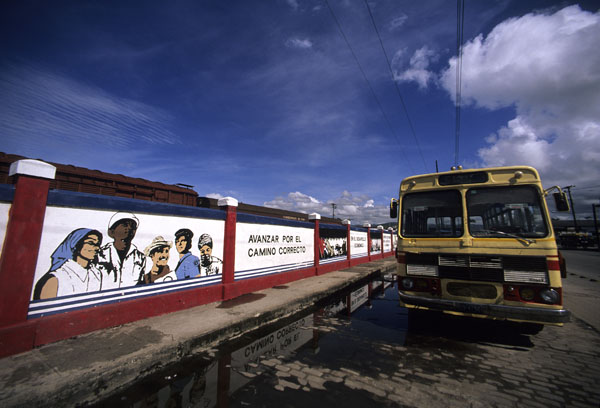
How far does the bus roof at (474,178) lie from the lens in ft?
14.4

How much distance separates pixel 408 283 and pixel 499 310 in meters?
1.31

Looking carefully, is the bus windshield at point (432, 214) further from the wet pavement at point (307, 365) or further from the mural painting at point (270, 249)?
the mural painting at point (270, 249)

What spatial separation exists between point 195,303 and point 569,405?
5786 mm

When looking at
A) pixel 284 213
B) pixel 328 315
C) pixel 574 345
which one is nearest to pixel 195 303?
pixel 328 315

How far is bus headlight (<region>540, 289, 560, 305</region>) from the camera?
3.64 metres

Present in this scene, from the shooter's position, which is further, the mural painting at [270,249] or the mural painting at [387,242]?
the mural painting at [387,242]

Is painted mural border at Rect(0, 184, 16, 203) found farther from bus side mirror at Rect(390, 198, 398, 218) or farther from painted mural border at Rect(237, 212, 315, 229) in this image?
bus side mirror at Rect(390, 198, 398, 218)

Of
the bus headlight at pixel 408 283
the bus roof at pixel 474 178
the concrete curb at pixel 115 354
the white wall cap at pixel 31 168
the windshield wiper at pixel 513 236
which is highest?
the bus roof at pixel 474 178

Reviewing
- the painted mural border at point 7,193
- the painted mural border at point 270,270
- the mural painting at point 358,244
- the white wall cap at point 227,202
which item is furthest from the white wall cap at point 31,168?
the mural painting at point 358,244

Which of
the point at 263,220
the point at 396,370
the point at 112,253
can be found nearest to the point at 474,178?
the point at 396,370

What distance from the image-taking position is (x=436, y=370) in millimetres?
3219

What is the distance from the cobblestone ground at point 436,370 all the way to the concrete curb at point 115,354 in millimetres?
1201

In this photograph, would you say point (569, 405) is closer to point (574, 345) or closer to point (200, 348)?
point (574, 345)

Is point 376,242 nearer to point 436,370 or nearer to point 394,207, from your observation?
point 394,207
